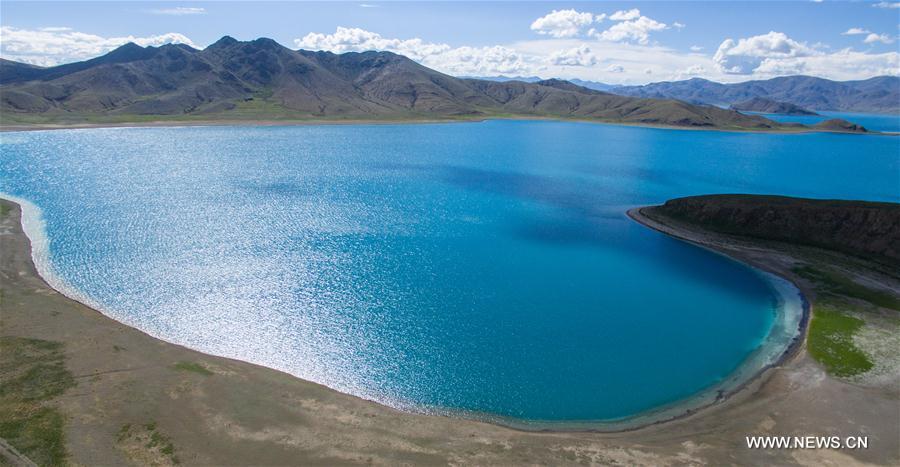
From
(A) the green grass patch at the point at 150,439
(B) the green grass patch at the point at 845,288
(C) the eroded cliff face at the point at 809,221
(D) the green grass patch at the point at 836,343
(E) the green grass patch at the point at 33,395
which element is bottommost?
(A) the green grass patch at the point at 150,439

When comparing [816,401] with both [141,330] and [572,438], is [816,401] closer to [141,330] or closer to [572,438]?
[572,438]

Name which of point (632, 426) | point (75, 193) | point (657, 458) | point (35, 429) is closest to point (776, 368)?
point (632, 426)

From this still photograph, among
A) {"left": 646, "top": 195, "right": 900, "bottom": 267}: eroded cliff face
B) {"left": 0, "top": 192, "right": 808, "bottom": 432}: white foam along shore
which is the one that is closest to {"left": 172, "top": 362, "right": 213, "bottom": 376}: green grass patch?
{"left": 0, "top": 192, "right": 808, "bottom": 432}: white foam along shore

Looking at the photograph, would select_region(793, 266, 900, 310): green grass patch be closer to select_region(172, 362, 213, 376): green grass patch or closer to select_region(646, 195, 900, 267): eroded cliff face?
select_region(646, 195, 900, 267): eroded cliff face

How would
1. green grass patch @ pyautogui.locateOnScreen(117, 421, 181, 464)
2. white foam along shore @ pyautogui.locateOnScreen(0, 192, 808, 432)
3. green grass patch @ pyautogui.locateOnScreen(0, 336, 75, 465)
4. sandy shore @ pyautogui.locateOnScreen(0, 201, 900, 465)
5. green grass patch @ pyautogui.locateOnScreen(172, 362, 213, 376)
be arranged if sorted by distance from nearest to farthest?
green grass patch @ pyautogui.locateOnScreen(0, 336, 75, 465) < green grass patch @ pyautogui.locateOnScreen(117, 421, 181, 464) < sandy shore @ pyautogui.locateOnScreen(0, 201, 900, 465) < white foam along shore @ pyautogui.locateOnScreen(0, 192, 808, 432) < green grass patch @ pyautogui.locateOnScreen(172, 362, 213, 376)

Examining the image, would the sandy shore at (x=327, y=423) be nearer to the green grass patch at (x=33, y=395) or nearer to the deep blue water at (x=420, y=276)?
the green grass patch at (x=33, y=395)

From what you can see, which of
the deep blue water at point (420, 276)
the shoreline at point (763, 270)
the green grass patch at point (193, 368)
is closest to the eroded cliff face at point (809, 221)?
the shoreline at point (763, 270)

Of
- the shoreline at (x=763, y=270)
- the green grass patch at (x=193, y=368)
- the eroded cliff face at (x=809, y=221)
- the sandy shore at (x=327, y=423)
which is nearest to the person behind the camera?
the sandy shore at (x=327, y=423)
